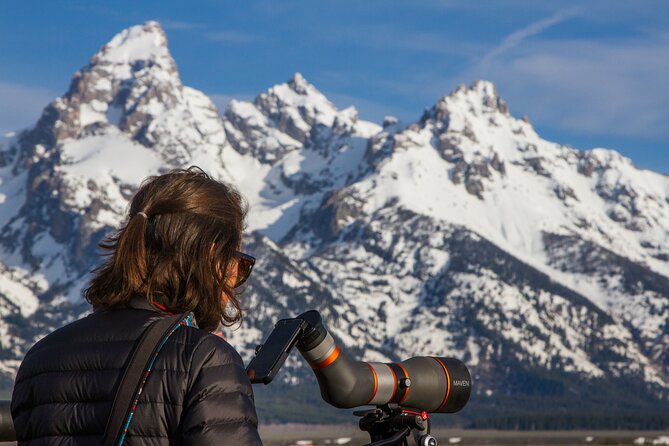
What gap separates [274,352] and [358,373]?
3.09 feet

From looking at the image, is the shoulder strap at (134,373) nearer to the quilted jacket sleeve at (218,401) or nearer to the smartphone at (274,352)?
the quilted jacket sleeve at (218,401)

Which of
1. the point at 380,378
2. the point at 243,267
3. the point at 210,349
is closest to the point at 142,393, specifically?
the point at 210,349

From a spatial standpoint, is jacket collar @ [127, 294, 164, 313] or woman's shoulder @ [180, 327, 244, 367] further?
jacket collar @ [127, 294, 164, 313]

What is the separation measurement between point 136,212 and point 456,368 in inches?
93.3

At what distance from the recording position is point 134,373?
6.00 metres

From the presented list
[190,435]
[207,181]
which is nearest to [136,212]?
[207,181]

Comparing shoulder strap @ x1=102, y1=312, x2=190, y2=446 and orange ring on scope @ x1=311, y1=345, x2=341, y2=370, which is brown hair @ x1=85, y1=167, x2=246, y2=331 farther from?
orange ring on scope @ x1=311, y1=345, x2=341, y2=370

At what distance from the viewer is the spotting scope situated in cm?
645

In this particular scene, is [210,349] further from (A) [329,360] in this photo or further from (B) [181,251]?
(A) [329,360]

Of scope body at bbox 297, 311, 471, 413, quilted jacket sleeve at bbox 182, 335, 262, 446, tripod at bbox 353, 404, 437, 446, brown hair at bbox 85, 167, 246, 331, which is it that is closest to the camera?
quilted jacket sleeve at bbox 182, 335, 262, 446

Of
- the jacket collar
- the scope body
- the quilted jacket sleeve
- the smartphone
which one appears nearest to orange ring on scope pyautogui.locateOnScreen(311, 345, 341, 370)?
the scope body

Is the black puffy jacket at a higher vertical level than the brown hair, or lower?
lower

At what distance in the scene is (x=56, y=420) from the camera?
20.5 feet

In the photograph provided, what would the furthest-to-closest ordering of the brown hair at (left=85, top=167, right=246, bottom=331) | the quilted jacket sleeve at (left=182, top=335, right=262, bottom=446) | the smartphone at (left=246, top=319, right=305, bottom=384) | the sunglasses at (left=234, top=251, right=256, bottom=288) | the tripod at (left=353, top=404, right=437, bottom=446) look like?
the tripod at (left=353, top=404, right=437, bottom=446)
the sunglasses at (left=234, top=251, right=256, bottom=288)
the brown hair at (left=85, top=167, right=246, bottom=331)
the smartphone at (left=246, top=319, right=305, bottom=384)
the quilted jacket sleeve at (left=182, top=335, right=262, bottom=446)
